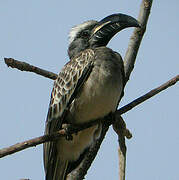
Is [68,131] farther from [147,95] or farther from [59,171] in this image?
[147,95]

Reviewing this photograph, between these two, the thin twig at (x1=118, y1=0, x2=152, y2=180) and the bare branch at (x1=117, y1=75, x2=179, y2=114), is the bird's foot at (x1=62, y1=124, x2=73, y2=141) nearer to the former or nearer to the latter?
the thin twig at (x1=118, y1=0, x2=152, y2=180)

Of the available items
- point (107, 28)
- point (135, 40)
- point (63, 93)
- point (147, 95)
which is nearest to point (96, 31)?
point (107, 28)

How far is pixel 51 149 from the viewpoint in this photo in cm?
493

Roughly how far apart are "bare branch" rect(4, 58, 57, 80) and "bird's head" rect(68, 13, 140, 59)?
696 millimetres

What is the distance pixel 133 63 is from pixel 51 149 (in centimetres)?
148

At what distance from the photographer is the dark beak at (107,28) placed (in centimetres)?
528

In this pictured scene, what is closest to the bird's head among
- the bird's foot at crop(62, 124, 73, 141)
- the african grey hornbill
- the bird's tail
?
the african grey hornbill

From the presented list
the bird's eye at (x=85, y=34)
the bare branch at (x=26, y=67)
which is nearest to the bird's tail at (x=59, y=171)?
the bare branch at (x=26, y=67)

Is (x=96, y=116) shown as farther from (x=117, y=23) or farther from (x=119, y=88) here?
(x=117, y=23)

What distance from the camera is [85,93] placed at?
184 inches

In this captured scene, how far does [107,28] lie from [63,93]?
116 centimetres

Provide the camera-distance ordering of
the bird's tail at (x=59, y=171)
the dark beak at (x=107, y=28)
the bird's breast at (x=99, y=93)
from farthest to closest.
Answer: the dark beak at (x=107, y=28) → the bird's tail at (x=59, y=171) → the bird's breast at (x=99, y=93)

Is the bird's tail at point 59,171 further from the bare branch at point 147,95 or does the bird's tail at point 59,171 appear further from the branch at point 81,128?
the bare branch at point 147,95

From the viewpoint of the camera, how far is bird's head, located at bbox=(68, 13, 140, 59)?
5.28 m
